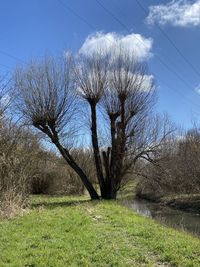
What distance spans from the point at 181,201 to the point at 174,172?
3765 millimetres

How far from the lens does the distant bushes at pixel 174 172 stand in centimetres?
2841

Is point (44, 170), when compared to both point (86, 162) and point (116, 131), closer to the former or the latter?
point (86, 162)

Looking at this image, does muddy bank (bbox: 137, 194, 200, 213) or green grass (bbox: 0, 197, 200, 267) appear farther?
muddy bank (bbox: 137, 194, 200, 213)

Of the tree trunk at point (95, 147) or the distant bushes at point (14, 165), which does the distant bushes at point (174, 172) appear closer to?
the tree trunk at point (95, 147)

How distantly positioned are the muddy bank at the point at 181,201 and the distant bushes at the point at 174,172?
57 cm

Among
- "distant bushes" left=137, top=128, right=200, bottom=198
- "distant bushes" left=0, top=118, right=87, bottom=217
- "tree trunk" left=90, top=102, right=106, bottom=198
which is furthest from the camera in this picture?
"distant bushes" left=137, top=128, right=200, bottom=198

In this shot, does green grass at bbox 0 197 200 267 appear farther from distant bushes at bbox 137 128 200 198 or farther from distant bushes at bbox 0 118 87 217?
distant bushes at bbox 137 128 200 198

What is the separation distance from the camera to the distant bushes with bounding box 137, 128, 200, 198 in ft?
93.2

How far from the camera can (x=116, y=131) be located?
2641 centimetres

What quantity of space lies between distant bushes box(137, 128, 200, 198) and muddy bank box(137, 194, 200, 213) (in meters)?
0.57

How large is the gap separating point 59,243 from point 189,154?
27544 millimetres

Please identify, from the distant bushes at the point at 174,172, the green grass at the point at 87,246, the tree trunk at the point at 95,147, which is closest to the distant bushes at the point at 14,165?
the green grass at the point at 87,246

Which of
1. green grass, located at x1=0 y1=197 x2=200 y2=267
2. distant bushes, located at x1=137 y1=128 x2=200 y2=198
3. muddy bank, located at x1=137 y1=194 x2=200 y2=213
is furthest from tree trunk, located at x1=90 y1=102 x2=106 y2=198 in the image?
green grass, located at x1=0 y1=197 x2=200 y2=267

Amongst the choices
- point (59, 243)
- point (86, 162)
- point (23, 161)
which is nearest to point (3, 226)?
point (59, 243)
